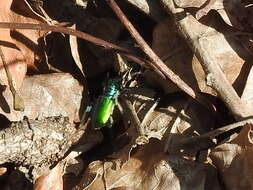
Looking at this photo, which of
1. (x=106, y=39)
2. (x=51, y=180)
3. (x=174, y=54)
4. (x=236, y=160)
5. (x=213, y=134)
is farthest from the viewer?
(x=106, y=39)

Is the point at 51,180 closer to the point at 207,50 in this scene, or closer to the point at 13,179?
the point at 13,179

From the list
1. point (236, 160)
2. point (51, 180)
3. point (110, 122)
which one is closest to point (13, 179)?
point (51, 180)

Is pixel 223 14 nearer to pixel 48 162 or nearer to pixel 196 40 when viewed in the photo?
pixel 196 40

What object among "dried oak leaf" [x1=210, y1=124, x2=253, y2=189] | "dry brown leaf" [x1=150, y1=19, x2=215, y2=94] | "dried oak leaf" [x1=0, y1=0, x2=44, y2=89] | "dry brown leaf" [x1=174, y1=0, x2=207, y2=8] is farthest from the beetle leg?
"dry brown leaf" [x1=174, y1=0, x2=207, y2=8]

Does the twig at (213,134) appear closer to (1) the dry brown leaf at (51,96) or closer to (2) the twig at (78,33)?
(2) the twig at (78,33)

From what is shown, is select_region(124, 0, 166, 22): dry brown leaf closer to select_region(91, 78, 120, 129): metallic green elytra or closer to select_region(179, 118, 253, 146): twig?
select_region(91, 78, 120, 129): metallic green elytra

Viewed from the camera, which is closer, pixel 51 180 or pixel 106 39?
pixel 51 180
